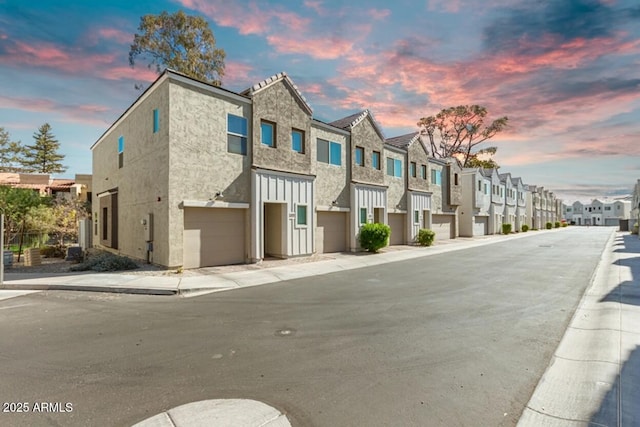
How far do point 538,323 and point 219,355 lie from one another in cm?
600

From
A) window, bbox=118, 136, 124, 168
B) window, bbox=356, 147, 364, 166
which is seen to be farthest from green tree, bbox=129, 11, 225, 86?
window, bbox=356, 147, 364, 166

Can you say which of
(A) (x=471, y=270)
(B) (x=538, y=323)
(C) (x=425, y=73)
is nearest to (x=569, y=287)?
(A) (x=471, y=270)

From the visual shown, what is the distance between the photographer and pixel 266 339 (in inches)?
202

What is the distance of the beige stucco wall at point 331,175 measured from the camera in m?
17.0

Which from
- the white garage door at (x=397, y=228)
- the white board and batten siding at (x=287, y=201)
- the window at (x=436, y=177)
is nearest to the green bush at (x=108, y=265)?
the white board and batten siding at (x=287, y=201)

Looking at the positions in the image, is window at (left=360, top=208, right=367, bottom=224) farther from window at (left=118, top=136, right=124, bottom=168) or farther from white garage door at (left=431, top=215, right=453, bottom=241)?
window at (left=118, top=136, right=124, bottom=168)

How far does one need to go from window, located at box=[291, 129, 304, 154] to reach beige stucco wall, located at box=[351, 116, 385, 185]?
13.5 ft

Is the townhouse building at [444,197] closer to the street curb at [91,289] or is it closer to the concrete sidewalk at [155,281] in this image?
the concrete sidewalk at [155,281]

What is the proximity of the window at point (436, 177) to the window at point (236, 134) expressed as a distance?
19457 mm

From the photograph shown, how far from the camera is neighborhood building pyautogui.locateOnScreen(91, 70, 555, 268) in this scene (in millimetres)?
11781

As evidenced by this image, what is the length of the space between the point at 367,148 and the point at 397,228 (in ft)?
23.0

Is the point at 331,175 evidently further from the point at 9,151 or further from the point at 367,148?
the point at 9,151

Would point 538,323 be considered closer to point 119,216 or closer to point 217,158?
point 217,158

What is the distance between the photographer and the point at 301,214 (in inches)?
616
